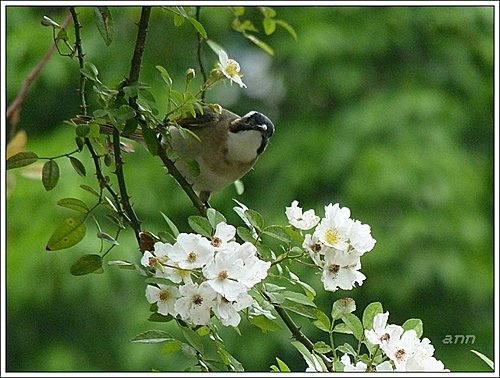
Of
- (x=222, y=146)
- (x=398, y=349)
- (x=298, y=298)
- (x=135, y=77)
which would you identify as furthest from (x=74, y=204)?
(x=222, y=146)

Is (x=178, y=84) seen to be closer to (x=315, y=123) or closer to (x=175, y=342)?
(x=315, y=123)

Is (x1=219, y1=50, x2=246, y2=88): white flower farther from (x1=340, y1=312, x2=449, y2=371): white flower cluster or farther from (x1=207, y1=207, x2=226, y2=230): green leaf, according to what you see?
(x1=340, y1=312, x2=449, y2=371): white flower cluster

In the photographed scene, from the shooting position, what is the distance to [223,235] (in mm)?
784

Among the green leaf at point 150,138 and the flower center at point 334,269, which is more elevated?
the green leaf at point 150,138

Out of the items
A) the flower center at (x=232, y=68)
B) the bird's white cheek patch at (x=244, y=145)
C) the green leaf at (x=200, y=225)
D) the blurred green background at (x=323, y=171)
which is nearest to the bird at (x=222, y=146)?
the bird's white cheek patch at (x=244, y=145)

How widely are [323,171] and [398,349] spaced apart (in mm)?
2723

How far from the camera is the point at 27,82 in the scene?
102 centimetres

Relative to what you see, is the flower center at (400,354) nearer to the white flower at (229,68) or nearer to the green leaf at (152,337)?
the green leaf at (152,337)

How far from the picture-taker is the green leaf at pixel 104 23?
36.1 inches

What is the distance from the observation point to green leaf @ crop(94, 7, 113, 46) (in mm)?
916

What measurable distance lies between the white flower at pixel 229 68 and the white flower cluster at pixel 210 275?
0.20 m

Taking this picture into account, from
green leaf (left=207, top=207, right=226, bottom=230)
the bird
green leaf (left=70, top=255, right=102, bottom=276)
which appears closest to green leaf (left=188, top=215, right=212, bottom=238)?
green leaf (left=207, top=207, right=226, bottom=230)

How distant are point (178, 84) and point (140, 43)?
260 centimetres

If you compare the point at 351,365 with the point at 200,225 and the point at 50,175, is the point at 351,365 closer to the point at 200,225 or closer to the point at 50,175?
the point at 200,225
